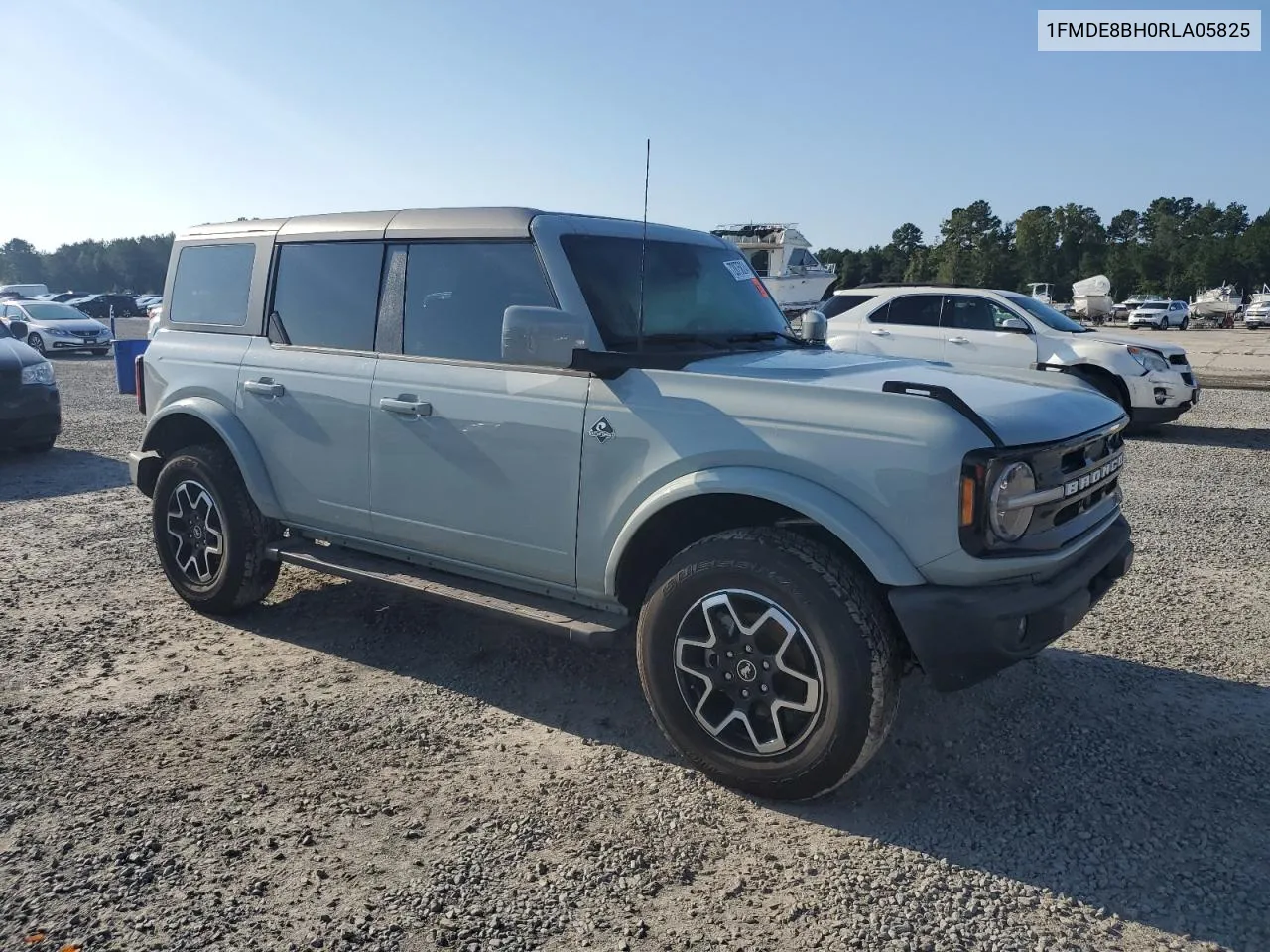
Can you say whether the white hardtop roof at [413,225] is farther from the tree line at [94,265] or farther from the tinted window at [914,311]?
the tree line at [94,265]

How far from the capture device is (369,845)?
304cm

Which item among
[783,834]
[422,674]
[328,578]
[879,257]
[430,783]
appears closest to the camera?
[783,834]

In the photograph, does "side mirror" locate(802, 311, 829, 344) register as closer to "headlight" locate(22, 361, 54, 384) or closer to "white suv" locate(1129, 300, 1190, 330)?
"headlight" locate(22, 361, 54, 384)

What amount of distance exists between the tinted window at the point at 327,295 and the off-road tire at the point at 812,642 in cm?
205

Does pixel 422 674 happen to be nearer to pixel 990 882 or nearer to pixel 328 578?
pixel 328 578

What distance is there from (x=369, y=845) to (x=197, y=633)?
7.84ft

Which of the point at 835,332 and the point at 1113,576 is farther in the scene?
the point at 835,332

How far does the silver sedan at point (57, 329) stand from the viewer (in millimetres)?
26406

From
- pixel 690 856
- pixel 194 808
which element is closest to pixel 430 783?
pixel 194 808

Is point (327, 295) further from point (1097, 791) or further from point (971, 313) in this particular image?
point (971, 313)

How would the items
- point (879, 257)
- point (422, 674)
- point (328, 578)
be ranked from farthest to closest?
point (879, 257)
point (328, 578)
point (422, 674)

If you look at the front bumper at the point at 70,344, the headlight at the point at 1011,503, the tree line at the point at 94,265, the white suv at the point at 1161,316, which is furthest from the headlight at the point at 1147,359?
the tree line at the point at 94,265

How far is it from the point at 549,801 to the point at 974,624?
155 centimetres

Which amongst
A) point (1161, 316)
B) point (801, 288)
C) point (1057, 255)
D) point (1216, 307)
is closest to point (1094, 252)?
point (1057, 255)
